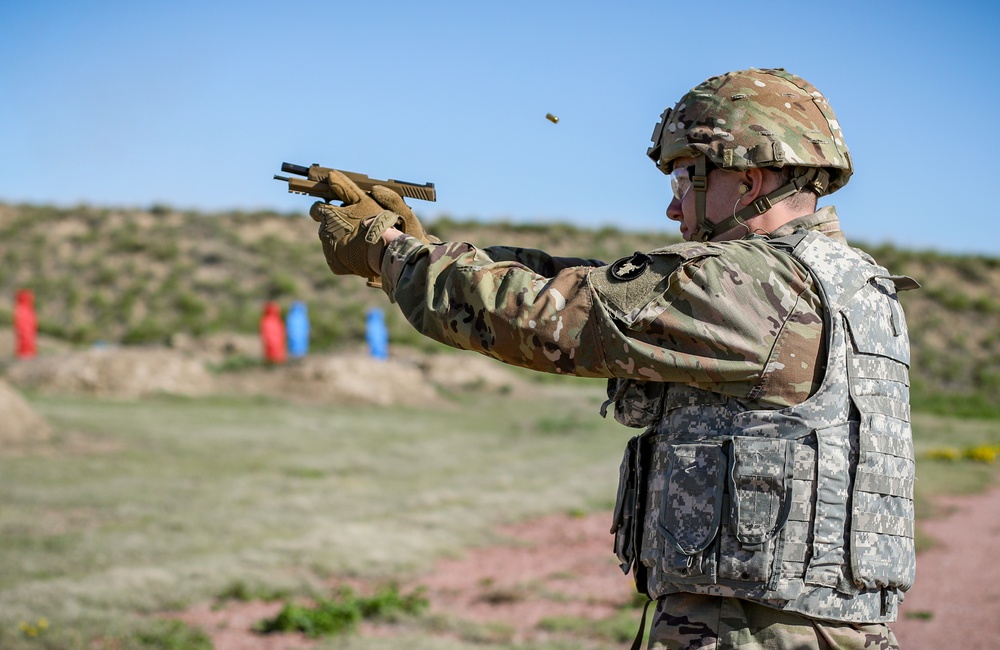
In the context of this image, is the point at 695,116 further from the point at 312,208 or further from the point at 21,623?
the point at 21,623

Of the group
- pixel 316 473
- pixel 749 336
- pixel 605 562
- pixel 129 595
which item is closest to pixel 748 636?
pixel 749 336

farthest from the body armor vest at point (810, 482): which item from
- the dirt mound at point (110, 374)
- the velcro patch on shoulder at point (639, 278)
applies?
the dirt mound at point (110, 374)

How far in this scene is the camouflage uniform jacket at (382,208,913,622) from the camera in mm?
2400

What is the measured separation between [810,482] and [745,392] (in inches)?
9.9

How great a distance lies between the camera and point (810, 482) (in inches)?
96.2

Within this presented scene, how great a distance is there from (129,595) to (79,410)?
369 inches

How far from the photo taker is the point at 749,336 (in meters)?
2.40

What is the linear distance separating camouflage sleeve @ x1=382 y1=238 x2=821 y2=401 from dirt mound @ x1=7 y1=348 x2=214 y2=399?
16833mm

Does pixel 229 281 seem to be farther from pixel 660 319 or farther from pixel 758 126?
pixel 660 319

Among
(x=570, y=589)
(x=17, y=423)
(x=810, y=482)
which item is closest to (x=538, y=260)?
(x=810, y=482)

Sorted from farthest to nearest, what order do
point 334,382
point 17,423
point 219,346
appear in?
point 219,346 → point 334,382 → point 17,423

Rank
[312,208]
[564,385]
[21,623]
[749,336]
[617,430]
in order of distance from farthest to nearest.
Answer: [564,385]
[617,430]
[21,623]
[312,208]
[749,336]

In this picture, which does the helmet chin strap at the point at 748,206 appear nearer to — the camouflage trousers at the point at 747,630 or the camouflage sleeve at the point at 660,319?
the camouflage sleeve at the point at 660,319

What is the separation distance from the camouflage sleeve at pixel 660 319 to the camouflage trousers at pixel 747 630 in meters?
0.51
